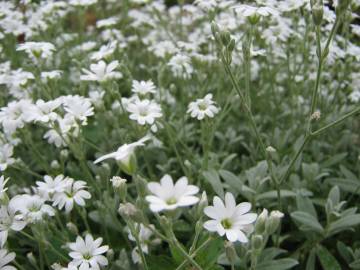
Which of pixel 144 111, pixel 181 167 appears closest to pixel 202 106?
pixel 144 111

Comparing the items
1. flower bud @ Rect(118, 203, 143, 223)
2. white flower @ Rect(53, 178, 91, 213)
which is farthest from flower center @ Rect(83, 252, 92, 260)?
flower bud @ Rect(118, 203, 143, 223)

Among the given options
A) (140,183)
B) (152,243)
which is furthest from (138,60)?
(140,183)

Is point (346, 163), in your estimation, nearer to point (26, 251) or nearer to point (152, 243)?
point (152, 243)

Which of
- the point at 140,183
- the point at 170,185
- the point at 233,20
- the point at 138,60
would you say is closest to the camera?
the point at 170,185

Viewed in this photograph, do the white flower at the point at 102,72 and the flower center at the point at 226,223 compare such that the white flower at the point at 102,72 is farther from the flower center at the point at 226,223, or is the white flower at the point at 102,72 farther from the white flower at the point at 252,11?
the flower center at the point at 226,223

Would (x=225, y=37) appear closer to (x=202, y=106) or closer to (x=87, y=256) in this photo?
(x=202, y=106)

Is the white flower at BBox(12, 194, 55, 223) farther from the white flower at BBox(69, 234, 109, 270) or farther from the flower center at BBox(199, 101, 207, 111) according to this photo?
the flower center at BBox(199, 101, 207, 111)
